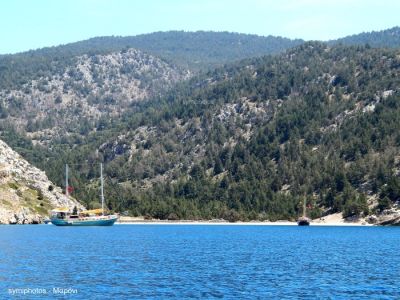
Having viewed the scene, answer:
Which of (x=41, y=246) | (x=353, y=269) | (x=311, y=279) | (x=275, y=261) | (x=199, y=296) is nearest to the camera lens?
(x=199, y=296)

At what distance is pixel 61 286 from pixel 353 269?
4482 cm

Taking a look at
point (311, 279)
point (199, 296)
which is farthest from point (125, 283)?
point (311, 279)

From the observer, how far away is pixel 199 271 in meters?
103

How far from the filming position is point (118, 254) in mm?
130625

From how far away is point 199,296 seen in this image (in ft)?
261

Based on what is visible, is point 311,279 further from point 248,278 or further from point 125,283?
point 125,283

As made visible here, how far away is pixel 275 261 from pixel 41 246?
5493 cm

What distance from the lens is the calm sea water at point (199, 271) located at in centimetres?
8256

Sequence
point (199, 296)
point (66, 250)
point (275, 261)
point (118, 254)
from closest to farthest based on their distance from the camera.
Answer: point (199, 296), point (275, 261), point (118, 254), point (66, 250)

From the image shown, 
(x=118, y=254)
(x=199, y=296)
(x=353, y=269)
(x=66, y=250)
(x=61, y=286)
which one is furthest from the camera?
(x=66, y=250)

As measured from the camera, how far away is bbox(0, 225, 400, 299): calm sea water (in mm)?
82562

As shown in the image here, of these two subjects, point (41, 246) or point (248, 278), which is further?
point (41, 246)


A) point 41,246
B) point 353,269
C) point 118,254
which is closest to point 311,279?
point 353,269

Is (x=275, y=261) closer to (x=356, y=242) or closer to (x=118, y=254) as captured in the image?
(x=118, y=254)
